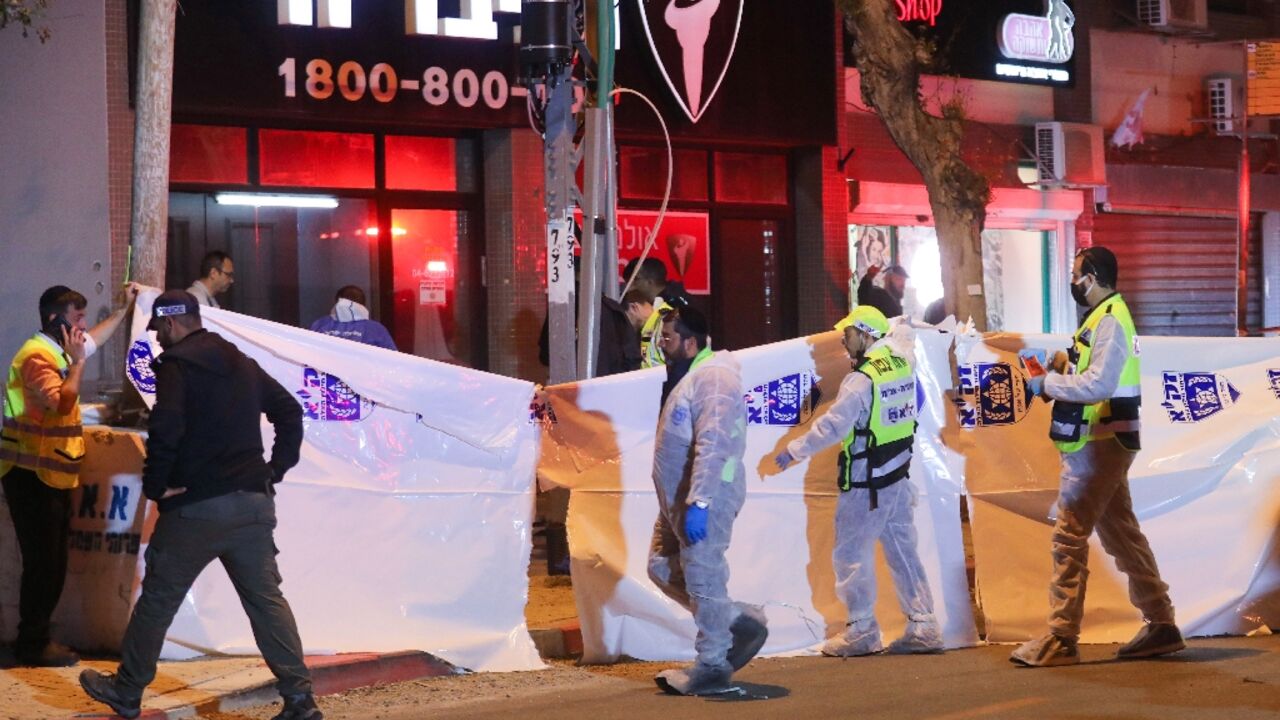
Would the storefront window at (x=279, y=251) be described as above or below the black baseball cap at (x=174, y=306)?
above

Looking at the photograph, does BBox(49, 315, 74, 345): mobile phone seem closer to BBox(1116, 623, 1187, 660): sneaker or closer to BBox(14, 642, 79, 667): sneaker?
BBox(14, 642, 79, 667): sneaker

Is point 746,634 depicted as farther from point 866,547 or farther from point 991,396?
point 991,396

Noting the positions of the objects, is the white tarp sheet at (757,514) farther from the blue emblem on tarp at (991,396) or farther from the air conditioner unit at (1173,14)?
the air conditioner unit at (1173,14)

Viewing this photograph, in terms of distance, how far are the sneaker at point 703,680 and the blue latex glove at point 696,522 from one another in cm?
69

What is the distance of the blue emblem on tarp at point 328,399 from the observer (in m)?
8.91

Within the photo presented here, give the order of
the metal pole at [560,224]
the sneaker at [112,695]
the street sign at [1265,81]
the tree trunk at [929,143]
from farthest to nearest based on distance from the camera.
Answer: the street sign at [1265,81]
the tree trunk at [929,143]
the metal pole at [560,224]
the sneaker at [112,695]

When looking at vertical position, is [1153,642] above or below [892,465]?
below

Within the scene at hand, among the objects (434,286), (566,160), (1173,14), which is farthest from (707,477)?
(1173,14)

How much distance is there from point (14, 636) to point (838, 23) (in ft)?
40.7

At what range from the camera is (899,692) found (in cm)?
826

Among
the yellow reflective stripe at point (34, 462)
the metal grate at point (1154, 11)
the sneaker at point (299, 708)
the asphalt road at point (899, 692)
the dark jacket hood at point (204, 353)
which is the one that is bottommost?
the asphalt road at point (899, 692)

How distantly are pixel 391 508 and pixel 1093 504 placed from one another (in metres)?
3.69

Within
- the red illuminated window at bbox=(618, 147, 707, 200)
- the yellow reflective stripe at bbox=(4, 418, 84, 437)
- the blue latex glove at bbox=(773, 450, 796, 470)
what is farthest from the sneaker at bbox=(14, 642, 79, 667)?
the red illuminated window at bbox=(618, 147, 707, 200)

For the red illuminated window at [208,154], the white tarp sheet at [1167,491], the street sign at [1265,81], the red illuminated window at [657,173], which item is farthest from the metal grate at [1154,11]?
the white tarp sheet at [1167,491]
